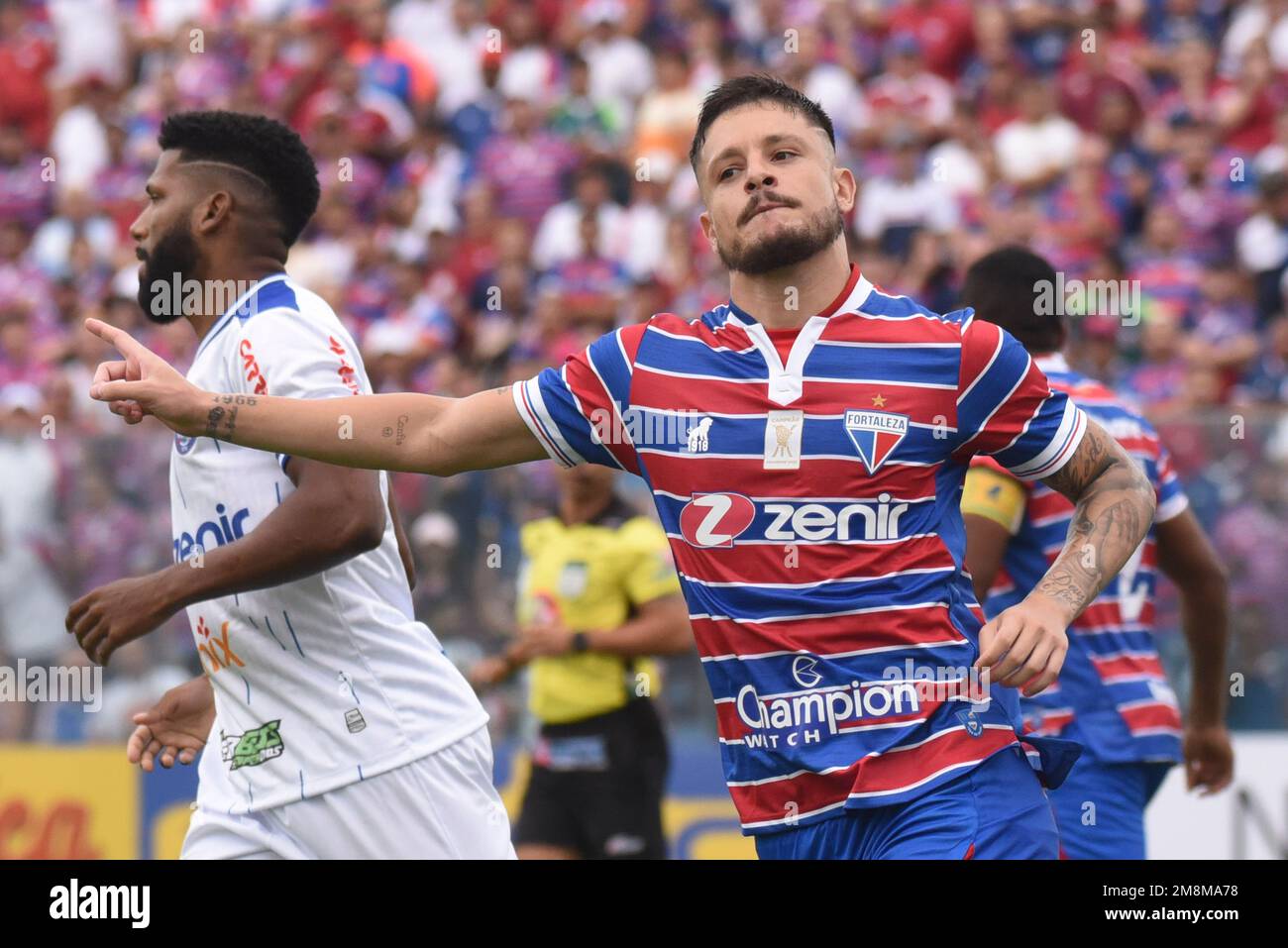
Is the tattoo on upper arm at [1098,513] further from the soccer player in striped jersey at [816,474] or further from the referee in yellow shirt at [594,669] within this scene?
the referee in yellow shirt at [594,669]

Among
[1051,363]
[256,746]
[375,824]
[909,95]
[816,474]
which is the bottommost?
[375,824]

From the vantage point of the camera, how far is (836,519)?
13.4ft

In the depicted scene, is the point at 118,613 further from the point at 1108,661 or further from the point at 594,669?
the point at 594,669

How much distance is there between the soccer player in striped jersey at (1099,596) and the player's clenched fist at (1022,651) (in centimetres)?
152

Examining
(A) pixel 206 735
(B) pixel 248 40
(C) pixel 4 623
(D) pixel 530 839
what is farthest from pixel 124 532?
(B) pixel 248 40

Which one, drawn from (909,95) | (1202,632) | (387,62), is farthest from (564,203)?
(1202,632)

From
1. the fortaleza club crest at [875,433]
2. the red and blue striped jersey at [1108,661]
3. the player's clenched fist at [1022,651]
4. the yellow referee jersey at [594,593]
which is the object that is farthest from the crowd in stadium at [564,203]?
the player's clenched fist at [1022,651]

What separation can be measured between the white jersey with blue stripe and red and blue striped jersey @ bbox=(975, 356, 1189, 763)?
1.83m

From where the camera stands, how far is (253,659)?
4.80 m

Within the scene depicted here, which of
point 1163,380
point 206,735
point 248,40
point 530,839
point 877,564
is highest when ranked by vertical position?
point 248,40

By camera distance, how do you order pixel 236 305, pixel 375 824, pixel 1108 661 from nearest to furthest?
pixel 375 824 → pixel 236 305 → pixel 1108 661

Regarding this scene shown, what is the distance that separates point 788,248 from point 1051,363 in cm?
187
